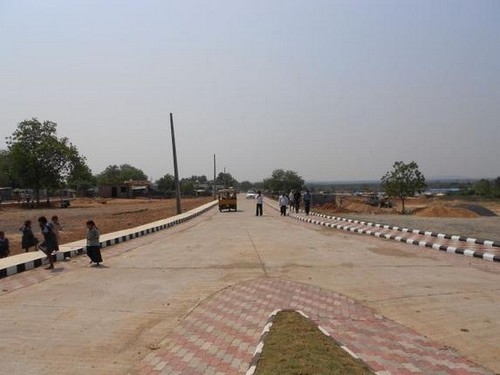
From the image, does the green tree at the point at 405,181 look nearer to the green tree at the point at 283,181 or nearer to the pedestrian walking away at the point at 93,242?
the pedestrian walking away at the point at 93,242

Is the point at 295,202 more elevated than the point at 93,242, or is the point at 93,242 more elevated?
the point at 93,242

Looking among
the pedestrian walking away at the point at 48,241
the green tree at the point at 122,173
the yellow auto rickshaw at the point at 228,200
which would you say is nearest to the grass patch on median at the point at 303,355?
the pedestrian walking away at the point at 48,241

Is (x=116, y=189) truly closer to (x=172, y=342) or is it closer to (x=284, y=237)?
(x=284, y=237)

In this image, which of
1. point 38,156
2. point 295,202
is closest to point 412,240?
point 295,202

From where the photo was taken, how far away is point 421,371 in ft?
16.3

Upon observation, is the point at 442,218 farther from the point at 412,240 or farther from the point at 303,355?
the point at 303,355

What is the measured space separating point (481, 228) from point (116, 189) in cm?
7612

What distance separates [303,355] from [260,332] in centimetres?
140

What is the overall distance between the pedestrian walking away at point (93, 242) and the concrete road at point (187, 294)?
0.27 metres

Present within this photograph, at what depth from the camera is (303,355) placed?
4.91 m

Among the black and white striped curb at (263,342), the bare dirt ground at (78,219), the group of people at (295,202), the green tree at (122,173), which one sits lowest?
the bare dirt ground at (78,219)

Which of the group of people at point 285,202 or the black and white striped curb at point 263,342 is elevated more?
the group of people at point 285,202

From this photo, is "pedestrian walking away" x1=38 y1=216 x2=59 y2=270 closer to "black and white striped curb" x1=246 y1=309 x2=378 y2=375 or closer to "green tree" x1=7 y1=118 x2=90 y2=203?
"black and white striped curb" x1=246 y1=309 x2=378 y2=375

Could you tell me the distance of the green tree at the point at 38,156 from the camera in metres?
57.9
